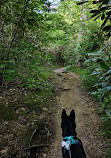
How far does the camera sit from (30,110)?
3.66 m

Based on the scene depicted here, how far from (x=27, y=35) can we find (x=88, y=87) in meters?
3.70

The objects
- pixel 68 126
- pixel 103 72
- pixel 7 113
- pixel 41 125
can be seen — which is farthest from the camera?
pixel 41 125

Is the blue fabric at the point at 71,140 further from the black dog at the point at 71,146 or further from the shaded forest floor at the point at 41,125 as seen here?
the shaded forest floor at the point at 41,125

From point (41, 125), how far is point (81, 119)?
56.1 inches

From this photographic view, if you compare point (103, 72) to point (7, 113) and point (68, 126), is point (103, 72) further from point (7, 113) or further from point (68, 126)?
point (7, 113)

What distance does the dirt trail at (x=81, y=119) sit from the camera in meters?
2.74

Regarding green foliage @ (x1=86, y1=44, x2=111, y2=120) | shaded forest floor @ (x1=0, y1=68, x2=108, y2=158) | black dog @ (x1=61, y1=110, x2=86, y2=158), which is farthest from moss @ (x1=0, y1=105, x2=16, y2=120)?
green foliage @ (x1=86, y1=44, x2=111, y2=120)

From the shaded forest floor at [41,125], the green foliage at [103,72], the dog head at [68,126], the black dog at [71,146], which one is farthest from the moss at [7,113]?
the green foliage at [103,72]

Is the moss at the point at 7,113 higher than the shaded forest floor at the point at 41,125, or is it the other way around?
the moss at the point at 7,113

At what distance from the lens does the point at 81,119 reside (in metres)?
3.77

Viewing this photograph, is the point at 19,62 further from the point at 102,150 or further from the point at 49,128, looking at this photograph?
the point at 102,150

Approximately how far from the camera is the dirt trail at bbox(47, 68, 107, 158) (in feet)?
8.98

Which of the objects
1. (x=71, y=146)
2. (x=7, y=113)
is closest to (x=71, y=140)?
(x=71, y=146)

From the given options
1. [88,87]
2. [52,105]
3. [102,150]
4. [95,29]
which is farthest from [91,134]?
[95,29]
